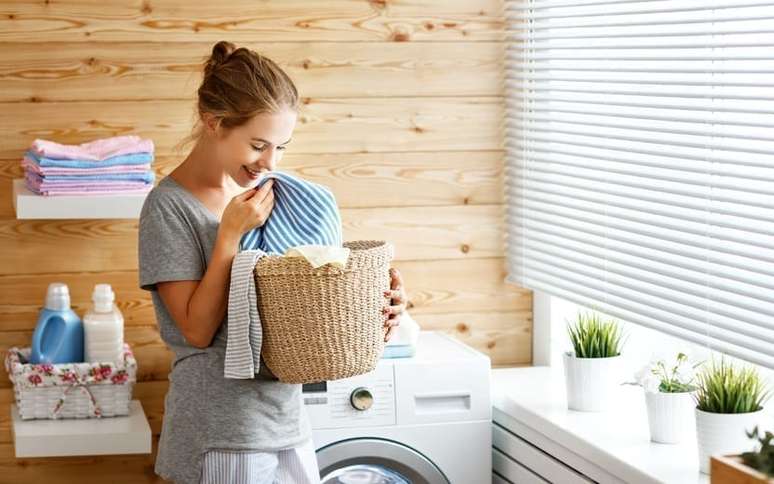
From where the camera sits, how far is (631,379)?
10.2 ft

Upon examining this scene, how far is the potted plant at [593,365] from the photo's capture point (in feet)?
9.50

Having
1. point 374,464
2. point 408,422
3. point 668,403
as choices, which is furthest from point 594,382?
point 374,464

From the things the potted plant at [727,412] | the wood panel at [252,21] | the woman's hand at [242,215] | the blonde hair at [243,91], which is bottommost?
the potted plant at [727,412]

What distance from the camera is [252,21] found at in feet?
10.6

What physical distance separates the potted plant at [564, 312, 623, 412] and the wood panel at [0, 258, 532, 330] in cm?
57

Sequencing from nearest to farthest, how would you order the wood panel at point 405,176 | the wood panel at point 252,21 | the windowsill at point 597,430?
the windowsill at point 597,430 → the wood panel at point 252,21 → the wood panel at point 405,176

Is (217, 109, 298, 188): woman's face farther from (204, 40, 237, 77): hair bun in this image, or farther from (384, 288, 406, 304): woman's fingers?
(384, 288, 406, 304): woman's fingers

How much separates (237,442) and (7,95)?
1.37m

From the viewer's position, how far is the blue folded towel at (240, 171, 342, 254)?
2.25 metres

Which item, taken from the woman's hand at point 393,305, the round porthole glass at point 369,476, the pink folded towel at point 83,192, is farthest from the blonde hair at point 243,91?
the round porthole glass at point 369,476

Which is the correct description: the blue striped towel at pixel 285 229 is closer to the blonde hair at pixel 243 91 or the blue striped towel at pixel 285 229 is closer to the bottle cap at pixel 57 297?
the blonde hair at pixel 243 91

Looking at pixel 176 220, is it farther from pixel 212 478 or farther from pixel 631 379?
pixel 631 379

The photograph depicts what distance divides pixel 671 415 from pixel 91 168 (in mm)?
1480

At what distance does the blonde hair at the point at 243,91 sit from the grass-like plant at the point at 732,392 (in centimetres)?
101
